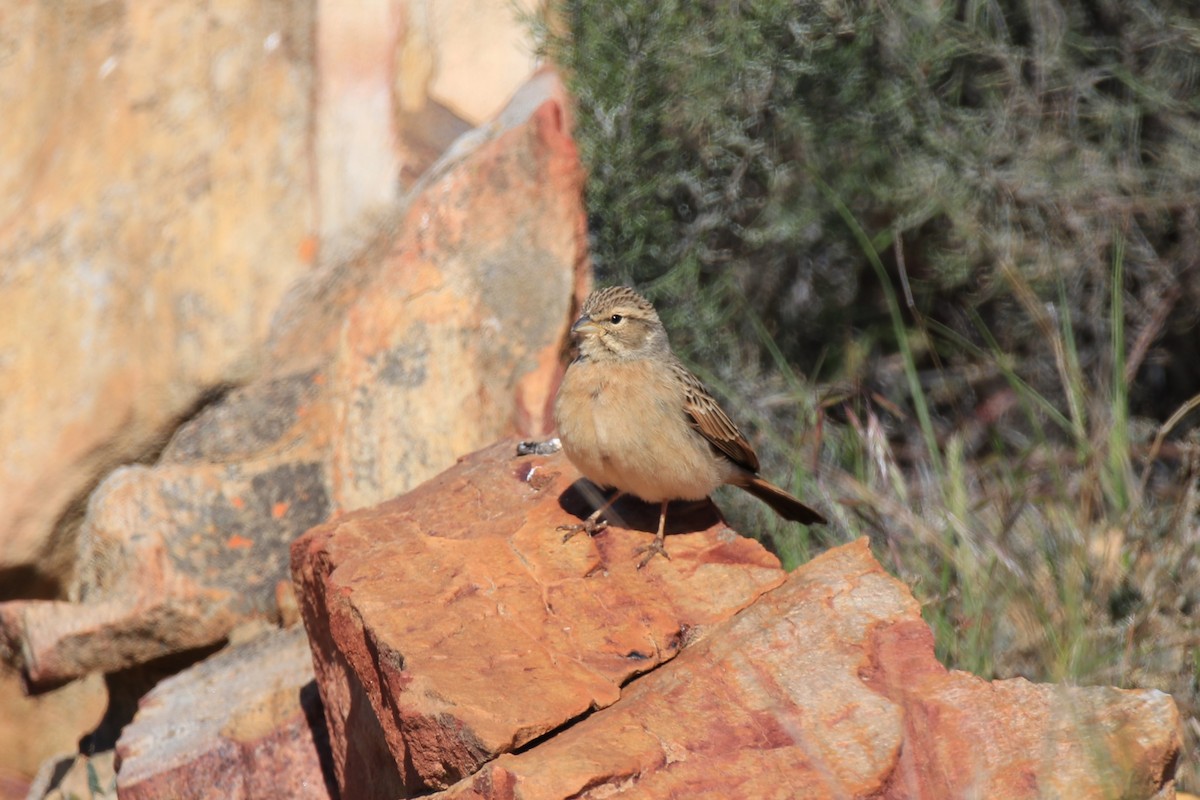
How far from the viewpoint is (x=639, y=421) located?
4840 mm

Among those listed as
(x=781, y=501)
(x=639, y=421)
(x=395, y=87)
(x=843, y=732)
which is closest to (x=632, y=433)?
(x=639, y=421)

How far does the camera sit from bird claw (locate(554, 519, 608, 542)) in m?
4.79

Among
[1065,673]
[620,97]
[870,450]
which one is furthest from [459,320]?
[1065,673]

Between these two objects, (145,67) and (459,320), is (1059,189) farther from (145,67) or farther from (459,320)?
(145,67)

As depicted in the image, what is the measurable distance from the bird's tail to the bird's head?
69 cm

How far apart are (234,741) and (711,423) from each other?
215 cm

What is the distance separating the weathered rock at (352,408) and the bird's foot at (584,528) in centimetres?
139

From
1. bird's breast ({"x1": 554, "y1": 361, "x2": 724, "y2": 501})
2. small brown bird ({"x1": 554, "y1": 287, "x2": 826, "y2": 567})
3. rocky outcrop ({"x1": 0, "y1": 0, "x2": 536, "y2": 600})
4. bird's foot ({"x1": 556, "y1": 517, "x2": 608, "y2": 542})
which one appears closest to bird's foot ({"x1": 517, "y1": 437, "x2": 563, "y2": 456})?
small brown bird ({"x1": 554, "y1": 287, "x2": 826, "y2": 567})

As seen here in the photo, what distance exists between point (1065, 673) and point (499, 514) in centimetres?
221

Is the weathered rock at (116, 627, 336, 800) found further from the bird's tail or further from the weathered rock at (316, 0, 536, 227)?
the weathered rock at (316, 0, 536, 227)

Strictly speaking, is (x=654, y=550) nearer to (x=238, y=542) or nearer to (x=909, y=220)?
(x=238, y=542)

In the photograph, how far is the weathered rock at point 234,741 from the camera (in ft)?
15.9

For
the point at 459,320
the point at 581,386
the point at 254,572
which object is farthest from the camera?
the point at 459,320

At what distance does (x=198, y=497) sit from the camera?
596 centimetres
